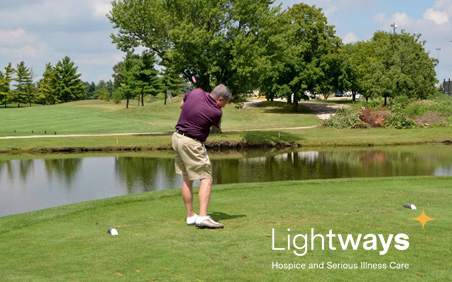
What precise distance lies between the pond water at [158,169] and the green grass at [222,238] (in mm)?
6876

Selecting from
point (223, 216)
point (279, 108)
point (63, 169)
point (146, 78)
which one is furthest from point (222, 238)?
point (146, 78)

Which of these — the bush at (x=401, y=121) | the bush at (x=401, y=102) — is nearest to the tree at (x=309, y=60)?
the bush at (x=401, y=102)

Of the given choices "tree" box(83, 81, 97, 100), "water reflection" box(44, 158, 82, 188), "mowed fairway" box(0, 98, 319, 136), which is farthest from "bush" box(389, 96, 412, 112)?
"tree" box(83, 81, 97, 100)

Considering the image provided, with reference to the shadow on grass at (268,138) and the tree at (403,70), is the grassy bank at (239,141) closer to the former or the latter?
the shadow on grass at (268,138)

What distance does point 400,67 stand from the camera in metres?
55.6

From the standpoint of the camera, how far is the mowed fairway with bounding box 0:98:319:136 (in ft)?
163

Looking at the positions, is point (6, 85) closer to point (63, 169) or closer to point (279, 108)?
point (279, 108)

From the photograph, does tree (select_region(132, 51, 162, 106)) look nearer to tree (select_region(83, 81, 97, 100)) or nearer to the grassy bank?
the grassy bank

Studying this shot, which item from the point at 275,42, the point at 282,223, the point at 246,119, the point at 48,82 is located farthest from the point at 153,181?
the point at 48,82

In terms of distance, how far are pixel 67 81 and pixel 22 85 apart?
8392mm

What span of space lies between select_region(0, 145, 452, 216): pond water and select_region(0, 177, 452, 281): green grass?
271 inches

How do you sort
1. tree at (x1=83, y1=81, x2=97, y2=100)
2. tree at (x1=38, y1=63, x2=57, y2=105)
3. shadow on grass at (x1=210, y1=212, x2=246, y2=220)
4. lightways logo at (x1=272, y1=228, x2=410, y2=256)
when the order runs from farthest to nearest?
tree at (x1=83, y1=81, x2=97, y2=100)
tree at (x1=38, y1=63, x2=57, y2=105)
shadow on grass at (x1=210, y1=212, x2=246, y2=220)
lightways logo at (x1=272, y1=228, x2=410, y2=256)

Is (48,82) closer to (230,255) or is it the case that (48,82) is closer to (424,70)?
(424,70)

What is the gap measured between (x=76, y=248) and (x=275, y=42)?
33.5 meters
